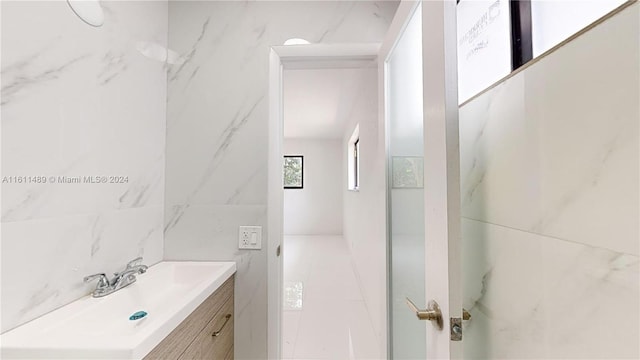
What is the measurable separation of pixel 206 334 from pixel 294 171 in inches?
250

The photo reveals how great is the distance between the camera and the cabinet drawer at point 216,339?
108 centimetres

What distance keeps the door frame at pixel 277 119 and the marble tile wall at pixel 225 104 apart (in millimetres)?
43

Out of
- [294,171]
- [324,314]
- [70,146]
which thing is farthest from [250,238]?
[294,171]

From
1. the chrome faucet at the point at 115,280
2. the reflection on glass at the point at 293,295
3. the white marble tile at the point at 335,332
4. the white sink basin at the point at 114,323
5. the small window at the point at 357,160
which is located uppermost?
the small window at the point at 357,160

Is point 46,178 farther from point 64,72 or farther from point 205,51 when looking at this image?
point 205,51

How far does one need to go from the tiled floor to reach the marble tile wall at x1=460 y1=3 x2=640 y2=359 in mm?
937

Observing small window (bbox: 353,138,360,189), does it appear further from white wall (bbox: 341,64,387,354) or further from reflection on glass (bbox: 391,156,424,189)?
reflection on glass (bbox: 391,156,424,189)

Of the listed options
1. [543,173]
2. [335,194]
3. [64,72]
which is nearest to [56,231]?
[64,72]

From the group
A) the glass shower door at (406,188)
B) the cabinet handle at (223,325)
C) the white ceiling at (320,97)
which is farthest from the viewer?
the white ceiling at (320,97)

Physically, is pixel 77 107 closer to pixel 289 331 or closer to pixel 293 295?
pixel 289 331

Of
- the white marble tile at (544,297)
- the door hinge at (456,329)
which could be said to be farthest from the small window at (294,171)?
the door hinge at (456,329)

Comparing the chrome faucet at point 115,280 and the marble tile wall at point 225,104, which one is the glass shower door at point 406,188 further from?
the chrome faucet at point 115,280

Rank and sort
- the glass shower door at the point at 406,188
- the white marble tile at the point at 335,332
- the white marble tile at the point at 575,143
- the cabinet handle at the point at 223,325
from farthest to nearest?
the white marble tile at the point at 335,332 → the cabinet handle at the point at 223,325 → the glass shower door at the point at 406,188 → the white marble tile at the point at 575,143

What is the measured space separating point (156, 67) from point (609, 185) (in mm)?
1889
